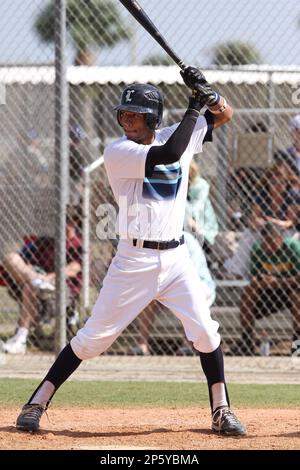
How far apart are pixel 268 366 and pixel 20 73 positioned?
323cm

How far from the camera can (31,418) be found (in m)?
5.53

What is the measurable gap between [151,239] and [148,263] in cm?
13

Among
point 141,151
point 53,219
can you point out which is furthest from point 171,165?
point 53,219

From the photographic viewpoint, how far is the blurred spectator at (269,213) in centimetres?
906

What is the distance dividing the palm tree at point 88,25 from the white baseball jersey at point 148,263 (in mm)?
3419

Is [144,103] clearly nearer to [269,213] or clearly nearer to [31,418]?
[31,418]

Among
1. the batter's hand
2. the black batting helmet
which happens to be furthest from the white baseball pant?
the batter's hand

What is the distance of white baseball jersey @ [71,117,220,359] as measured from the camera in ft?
17.6

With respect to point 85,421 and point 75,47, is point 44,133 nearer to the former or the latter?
point 75,47

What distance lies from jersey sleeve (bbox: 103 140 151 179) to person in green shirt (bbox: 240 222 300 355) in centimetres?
386

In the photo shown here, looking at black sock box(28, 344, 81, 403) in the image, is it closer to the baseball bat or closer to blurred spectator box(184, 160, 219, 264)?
the baseball bat

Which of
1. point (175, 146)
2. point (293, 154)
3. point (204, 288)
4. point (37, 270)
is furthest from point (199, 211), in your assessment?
point (175, 146)

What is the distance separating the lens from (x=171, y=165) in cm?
537

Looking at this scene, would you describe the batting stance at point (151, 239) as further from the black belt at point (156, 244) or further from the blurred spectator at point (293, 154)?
the blurred spectator at point (293, 154)
